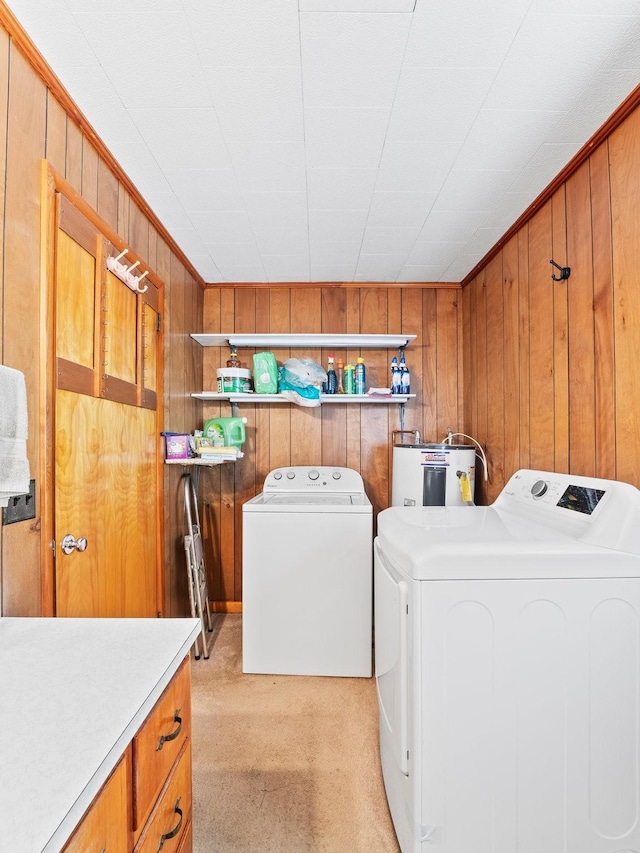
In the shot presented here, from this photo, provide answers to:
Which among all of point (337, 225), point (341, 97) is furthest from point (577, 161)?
point (337, 225)

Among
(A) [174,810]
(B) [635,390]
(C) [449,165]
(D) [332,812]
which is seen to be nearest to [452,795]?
(D) [332,812]

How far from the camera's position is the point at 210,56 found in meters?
1.35

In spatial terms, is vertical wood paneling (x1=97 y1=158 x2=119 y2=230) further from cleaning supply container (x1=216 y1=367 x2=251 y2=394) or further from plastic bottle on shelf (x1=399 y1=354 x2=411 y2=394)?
plastic bottle on shelf (x1=399 y1=354 x2=411 y2=394)

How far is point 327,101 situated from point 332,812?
2.32 m

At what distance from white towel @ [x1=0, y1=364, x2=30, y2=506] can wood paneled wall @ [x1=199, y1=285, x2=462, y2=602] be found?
214cm

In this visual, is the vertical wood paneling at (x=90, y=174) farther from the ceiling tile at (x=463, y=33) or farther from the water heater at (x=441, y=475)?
the water heater at (x=441, y=475)

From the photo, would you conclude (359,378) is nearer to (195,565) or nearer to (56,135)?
(195,565)

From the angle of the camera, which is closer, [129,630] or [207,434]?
[129,630]

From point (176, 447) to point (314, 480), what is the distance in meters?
0.93

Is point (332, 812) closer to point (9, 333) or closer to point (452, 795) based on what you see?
point (452, 795)

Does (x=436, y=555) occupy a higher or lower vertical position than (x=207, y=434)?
lower

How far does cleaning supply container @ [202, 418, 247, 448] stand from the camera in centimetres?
305

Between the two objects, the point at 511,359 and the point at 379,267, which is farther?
the point at 379,267

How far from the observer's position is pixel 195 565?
2.74 meters
